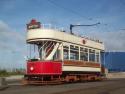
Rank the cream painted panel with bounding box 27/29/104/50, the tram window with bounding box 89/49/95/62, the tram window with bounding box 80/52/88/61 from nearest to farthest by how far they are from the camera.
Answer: the cream painted panel with bounding box 27/29/104/50 → the tram window with bounding box 80/52/88/61 → the tram window with bounding box 89/49/95/62

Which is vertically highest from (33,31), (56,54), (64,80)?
(33,31)

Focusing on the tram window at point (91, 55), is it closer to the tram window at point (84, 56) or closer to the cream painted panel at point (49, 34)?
the tram window at point (84, 56)

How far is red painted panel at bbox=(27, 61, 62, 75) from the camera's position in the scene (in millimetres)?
27266

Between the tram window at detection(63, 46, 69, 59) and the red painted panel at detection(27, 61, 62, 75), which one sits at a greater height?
the tram window at detection(63, 46, 69, 59)

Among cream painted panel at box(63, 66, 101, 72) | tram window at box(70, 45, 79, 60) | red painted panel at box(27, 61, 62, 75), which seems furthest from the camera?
tram window at box(70, 45, 79, 60)

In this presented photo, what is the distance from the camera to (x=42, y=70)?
27266mm

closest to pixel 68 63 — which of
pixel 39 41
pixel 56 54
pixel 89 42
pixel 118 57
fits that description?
pixel 56 54

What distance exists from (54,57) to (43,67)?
1962 mm

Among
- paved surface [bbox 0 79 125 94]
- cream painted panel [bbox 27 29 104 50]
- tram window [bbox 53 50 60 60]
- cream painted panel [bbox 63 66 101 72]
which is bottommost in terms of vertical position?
paved surface [bbox 0 79 125 94]

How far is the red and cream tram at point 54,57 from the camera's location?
27453mm

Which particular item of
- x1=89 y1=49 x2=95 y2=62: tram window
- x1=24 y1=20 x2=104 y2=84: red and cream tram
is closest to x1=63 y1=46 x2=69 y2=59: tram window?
x1=24 y1=20 x2=104 y2=84: red and cream tram

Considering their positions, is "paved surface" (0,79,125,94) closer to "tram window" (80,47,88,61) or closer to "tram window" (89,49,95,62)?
"tram window" (80,47,88,61)

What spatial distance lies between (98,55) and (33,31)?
1030 cm

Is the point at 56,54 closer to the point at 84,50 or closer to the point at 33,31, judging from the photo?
the point at 33,31
